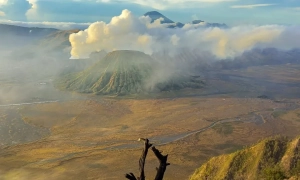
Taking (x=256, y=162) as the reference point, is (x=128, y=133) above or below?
below

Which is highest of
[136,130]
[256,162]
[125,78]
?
[125,78]

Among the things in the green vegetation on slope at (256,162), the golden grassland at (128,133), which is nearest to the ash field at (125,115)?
the golden grassland at (128,133)

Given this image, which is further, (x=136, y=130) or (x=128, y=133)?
(x=136, y=130)

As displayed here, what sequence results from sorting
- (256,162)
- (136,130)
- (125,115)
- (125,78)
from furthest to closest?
(125,78) < (125,115) < (136,130) < (256,162)

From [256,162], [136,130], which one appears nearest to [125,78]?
[136,130]

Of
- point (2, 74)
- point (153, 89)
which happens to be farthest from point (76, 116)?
point (2, 74)

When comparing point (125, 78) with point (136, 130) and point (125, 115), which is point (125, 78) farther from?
point (136, 130)
